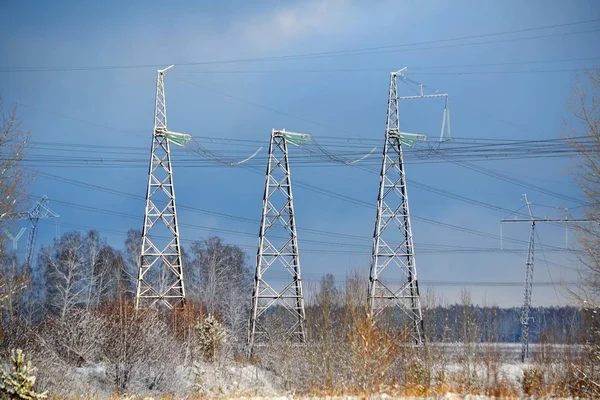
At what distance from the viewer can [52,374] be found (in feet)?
81.1

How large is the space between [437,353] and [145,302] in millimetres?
13229

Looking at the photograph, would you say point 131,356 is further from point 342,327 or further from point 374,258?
point 374,258

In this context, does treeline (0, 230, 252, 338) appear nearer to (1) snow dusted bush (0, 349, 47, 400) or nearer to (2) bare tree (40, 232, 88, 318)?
(2) bare tree (40, 232, 88, 318)

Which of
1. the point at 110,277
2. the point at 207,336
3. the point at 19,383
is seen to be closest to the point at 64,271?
the point at 110,277

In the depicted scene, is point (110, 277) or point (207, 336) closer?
point (207, 336)

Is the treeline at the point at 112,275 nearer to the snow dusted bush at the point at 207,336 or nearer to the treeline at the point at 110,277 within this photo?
the treeline at the point at 110,277

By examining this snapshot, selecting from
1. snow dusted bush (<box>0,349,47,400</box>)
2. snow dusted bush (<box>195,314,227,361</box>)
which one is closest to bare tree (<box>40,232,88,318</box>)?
snow dusted bush (<box>195,314,227,361</box>)

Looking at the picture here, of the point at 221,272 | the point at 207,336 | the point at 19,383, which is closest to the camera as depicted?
the point at 19,383

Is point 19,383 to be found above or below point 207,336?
below

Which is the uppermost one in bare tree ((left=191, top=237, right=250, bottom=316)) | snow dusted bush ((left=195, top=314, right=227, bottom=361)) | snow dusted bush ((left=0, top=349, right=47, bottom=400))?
bare tree ((left=191, top=237, right=250, bottom=316))

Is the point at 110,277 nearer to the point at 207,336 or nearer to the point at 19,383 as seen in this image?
the point at 207,336

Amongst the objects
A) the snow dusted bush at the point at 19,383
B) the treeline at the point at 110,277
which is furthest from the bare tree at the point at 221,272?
the snow dusted bush at the point at 19,383

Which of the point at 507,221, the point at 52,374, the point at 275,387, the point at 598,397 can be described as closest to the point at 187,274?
the point at 507,221

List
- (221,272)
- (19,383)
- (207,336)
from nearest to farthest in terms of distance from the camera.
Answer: (19,383), (207,336), (221,272)
